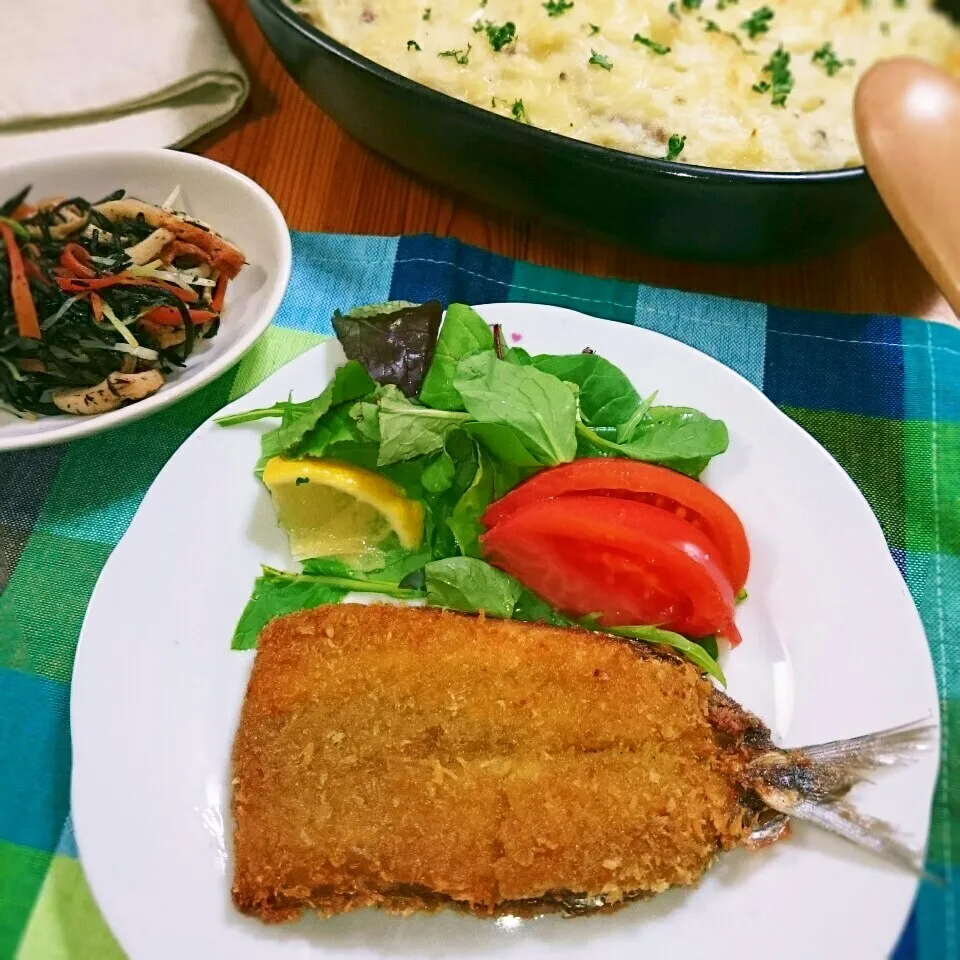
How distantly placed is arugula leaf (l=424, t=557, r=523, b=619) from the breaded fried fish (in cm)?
7

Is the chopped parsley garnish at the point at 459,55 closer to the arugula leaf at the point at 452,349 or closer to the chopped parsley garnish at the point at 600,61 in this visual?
the chopped parsley garnish at the point at 600,61

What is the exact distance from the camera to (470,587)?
4.64ft

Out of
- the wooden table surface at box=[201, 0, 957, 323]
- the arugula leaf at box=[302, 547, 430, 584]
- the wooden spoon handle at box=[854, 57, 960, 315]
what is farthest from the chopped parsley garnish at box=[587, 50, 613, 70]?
the arugula leaf at box=[302, 547, 430, 584]

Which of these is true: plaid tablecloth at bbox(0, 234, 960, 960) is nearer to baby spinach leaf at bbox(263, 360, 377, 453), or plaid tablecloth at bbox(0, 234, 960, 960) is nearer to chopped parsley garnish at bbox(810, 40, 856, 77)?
baby spinach leaf at bbox(263, 360, 377, 453)

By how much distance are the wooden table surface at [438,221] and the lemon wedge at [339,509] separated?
0.74 meters

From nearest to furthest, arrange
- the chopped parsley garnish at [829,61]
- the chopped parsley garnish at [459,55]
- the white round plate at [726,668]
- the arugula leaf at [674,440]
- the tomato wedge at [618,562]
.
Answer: the white round plate at [726,668]
the tomato wedge at [618,562]
the arugula leaf at [674,440]
the chopped parsley garnish at [459,55]
the chopped parsley garnish at [829,61]

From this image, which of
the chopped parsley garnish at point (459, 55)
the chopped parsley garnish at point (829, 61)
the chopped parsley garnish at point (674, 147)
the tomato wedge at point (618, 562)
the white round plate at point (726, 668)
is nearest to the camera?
the white round plate at point (726, 668)

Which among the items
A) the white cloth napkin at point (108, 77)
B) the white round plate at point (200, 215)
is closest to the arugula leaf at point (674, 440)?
the white round plate at point (200, 215)

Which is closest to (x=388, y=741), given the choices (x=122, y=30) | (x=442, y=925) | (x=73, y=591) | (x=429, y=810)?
(x=429, y=810)

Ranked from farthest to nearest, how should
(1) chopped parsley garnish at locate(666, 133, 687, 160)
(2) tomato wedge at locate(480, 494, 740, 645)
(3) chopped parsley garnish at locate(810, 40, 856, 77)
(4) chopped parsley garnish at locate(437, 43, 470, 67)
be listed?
(3) chopped parsley garnish at locate(810, 40, 856, 77), (4) chopped parsley garnish at locate(437, 43, 470, 67), (1) chopped parsley garnish at locate(666, 133, 687, 160), (2) tomato wedge at locate(480, 494, 740, 645)

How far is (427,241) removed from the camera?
190 cm

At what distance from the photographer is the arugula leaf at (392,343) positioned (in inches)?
60.6

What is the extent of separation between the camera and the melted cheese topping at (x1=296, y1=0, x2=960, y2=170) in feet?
5.78

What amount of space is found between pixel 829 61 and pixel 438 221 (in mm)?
935
